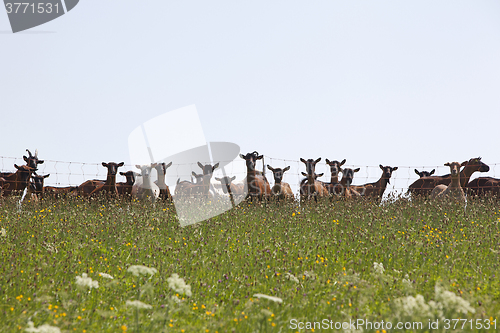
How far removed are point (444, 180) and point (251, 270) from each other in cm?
2020

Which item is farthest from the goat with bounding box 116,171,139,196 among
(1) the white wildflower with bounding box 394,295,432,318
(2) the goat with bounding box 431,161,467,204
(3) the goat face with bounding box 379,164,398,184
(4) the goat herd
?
(1) the white wildflower with bounding box 394,295,432,318

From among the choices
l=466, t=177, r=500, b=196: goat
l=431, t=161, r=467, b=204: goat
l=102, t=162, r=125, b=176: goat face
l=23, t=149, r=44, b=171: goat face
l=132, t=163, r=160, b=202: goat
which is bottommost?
l=466, t=177, r=500, b=196: goat

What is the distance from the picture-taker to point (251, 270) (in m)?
7.16

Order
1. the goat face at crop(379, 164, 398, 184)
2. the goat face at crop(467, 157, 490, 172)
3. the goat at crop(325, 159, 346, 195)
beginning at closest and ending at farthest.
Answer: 1. the goat face at crop(467, 157, 490, 172)
2. the goat at crop(325, 159, 346, 195)
3. the goat face at crop(379, 164, 398, 184)

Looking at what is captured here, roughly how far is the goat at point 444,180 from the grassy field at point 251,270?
883cm

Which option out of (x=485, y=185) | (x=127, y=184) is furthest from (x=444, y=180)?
(x=127, y=184)

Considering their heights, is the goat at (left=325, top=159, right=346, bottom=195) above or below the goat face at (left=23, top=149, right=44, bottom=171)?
below

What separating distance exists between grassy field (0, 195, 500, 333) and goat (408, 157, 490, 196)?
8.83m

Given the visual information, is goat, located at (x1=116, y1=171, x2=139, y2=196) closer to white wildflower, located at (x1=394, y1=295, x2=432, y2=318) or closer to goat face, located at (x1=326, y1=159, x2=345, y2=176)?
goat face, located at (x1=326, y1=159, x2=345, y2=176)

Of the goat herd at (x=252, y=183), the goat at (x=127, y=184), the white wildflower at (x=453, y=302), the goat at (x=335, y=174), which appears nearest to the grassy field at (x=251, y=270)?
the white wildflower at (x=453, y=302)

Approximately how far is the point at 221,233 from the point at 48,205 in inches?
267

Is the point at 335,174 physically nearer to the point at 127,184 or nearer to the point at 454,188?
the point at 454,188

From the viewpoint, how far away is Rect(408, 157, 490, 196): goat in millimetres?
19453

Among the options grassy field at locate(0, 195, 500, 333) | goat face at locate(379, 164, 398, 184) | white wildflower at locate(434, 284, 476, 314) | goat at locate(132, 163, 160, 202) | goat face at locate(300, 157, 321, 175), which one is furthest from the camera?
goat face at locate(379, 164, 398, 184)
